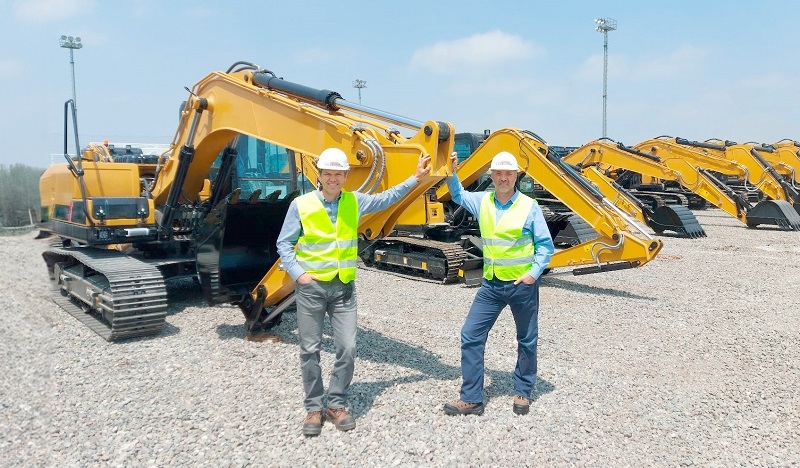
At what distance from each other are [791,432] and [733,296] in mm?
4828

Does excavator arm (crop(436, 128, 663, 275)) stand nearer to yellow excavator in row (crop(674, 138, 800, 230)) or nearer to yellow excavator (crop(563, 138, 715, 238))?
yellow excavator (crop(563, 138, 715, 238))

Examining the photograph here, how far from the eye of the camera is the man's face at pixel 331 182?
13.2 feet

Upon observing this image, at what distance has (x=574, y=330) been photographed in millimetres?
6586

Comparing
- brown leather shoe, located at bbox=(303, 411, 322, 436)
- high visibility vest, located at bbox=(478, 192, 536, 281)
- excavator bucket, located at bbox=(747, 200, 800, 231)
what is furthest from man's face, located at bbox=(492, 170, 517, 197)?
excavator bucket, located at bbox=(747, 200, 800, 231)

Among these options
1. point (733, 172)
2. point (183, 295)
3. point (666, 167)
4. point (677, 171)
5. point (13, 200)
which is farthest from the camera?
point (13, 200)

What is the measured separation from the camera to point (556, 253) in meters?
9.01

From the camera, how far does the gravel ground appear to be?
149 inches

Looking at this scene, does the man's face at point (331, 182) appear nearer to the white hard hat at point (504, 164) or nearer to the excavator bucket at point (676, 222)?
the white hard hat at point (504, 164)

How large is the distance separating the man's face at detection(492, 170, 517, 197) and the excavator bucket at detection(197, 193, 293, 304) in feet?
10.9

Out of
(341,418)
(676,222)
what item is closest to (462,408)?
(341,418)

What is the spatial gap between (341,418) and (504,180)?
197cm

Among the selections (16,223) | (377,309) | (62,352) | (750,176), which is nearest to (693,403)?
(377,309)

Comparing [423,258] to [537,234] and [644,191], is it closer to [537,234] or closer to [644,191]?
[537,234]

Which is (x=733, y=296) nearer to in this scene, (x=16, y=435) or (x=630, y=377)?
(x=630, y=377)
